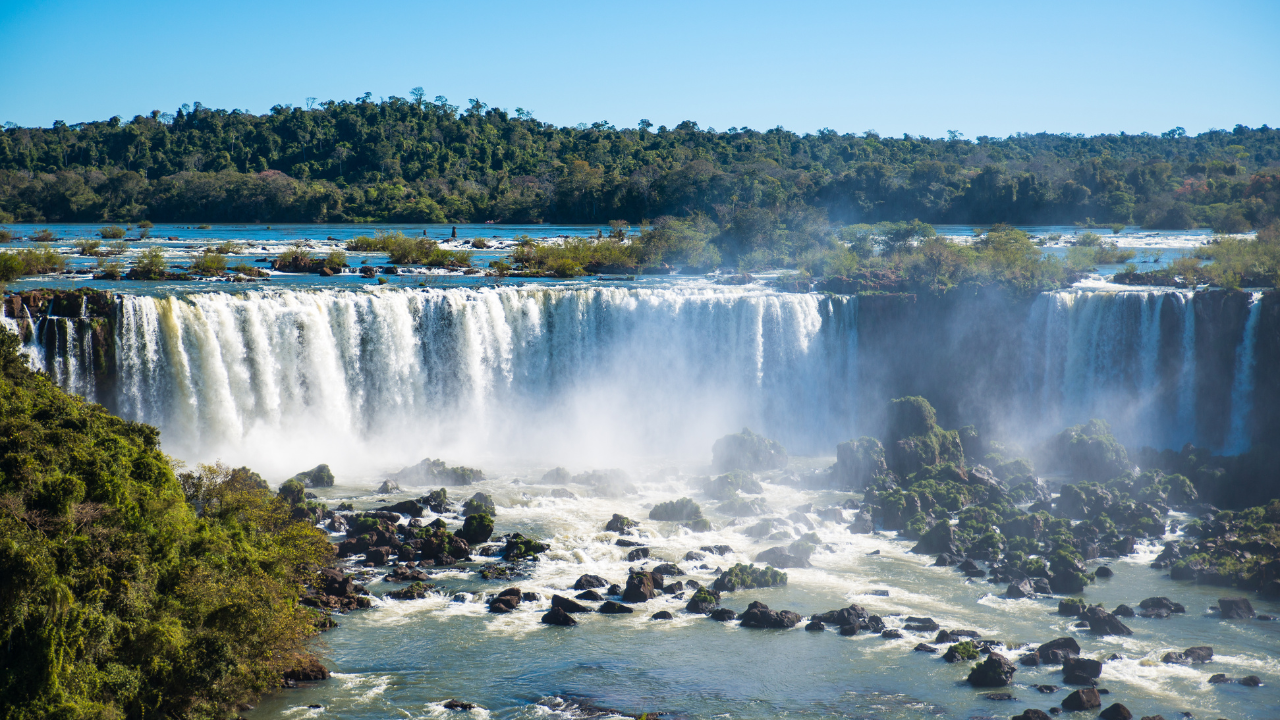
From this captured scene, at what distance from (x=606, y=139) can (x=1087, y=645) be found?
335ft

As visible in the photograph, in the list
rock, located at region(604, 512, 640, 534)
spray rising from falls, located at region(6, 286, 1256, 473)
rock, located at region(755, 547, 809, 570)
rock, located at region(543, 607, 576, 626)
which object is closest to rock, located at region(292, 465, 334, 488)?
spray rising from falls, located at region(6, 286, 1256, 473)

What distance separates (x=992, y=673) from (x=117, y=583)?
12.7m

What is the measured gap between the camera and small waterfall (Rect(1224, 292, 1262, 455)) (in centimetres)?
3102

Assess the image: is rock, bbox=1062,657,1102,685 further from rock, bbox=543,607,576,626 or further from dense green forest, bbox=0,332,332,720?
dense green forest, bbox=0,332,332,720

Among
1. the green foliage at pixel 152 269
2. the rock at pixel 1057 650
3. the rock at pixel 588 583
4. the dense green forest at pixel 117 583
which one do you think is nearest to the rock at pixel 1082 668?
the rock at pixel 1057 650

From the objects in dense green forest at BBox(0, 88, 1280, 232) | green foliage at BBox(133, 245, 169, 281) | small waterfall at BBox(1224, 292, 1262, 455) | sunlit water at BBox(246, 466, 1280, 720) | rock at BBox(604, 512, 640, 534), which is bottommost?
sunlit water at BBox(246, 466, 1280, 720)

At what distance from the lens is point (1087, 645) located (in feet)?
57.8

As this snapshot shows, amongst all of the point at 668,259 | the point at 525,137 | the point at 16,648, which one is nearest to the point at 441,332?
the point at 668,259

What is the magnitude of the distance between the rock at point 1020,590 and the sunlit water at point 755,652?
0.26 m

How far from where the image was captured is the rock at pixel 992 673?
1595 cm

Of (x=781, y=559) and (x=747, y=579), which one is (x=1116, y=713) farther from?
(x=781, y=559)

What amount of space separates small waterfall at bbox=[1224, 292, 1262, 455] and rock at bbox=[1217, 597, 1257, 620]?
44.2ft

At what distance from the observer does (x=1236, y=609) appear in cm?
1916

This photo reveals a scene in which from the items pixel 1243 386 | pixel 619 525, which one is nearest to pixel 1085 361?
pixel 1243 386
